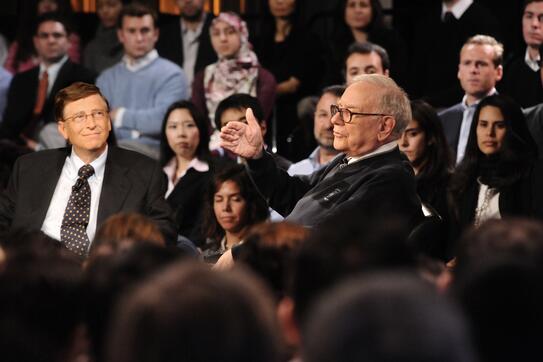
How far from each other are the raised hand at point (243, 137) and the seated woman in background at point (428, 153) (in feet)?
4.18

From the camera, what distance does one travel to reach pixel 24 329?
175 cm

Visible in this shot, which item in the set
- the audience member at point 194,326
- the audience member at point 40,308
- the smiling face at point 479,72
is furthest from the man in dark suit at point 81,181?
the audience member at point 194,326

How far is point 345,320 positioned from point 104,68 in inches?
225

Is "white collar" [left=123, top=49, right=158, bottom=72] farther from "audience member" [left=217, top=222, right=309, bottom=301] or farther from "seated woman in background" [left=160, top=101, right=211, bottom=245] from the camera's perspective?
"audience member" [left=217, top=222, right=309, bottom=301]

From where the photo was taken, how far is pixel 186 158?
5715 mm

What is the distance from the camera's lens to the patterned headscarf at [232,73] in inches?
241

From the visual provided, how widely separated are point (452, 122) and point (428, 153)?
498 millimetres

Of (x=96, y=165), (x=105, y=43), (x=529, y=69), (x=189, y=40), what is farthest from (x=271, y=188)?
(x=105, y=43)

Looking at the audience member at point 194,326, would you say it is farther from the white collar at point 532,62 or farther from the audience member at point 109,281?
the white collar at point 532,62

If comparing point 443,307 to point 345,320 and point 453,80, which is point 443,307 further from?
point 453,80

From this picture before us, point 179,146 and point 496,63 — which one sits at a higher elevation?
point 496,63

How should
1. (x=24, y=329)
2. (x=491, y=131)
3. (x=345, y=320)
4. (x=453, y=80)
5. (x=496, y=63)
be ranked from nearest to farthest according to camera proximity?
1. (x=345, y=320)
2. (x=24, y=329)
3. (x=491, y=131)
4. (x=496, y=63)
5. (x=453, y=80)

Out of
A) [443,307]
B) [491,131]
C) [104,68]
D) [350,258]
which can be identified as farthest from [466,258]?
[104,68]

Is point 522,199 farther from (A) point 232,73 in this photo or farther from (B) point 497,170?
(A) point 232,73
